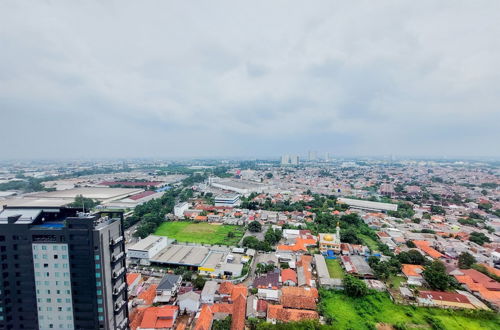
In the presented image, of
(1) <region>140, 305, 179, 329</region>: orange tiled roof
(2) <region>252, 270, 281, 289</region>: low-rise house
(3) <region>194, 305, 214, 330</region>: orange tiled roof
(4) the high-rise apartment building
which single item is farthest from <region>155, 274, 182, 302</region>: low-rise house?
(2) <region>252, 270, 281, 289</region>: low-rise house

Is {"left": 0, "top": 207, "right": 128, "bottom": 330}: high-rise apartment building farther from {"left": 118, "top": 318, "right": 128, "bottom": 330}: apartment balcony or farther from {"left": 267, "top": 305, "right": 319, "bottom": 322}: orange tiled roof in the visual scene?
{"left": 267, "top": 305, "right": 319, "bottom": 322}: orange tiled roof

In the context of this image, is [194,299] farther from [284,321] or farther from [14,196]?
[14,196]

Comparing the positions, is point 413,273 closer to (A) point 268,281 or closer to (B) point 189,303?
(A) point 268,281

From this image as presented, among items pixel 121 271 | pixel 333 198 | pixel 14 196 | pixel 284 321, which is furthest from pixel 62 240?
pixel 14 196

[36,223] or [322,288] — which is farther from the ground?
[36,223]

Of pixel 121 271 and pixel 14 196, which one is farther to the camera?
pixel 14 196

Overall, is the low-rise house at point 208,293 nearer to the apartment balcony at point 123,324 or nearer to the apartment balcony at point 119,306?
the apartment balcony at point 123,324
